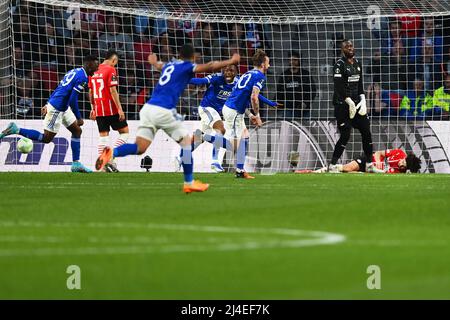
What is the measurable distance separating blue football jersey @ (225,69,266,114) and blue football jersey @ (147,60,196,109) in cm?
554

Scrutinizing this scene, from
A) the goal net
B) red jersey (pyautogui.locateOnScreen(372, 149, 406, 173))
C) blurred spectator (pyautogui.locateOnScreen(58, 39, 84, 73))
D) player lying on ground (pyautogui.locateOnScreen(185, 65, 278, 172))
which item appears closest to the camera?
player lying on ground (pyautogui.locateOnScreen(185, 65, 278, 172))

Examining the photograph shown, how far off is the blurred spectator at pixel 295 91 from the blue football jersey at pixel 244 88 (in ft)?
17.0

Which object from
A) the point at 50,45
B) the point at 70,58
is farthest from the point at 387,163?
the point at 50,45

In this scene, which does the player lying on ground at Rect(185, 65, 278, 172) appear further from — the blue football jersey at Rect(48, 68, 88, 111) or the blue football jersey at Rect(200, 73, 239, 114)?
the blue football jersey at Rect(48, 68, 88, 111)

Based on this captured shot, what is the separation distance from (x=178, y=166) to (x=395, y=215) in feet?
41.7

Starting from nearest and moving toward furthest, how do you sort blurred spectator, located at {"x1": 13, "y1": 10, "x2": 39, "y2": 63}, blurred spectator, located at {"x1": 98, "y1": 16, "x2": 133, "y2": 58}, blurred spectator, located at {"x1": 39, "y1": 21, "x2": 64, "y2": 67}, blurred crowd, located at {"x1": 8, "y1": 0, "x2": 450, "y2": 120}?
blurred spectator, located at {"x1": 13, "y1": 10, "x2": 39, "y2": 63} → blurred crowd, located at {"x1": 8, "y1": 0, "x2": 450, "y2": 120} → blurred spectator, located at {"x1": 39, "y1": 21, "x2": 64, "y2": 67} → blurred spectator, located at {"x1": 98, "y1": 16, "x2": 133, "y2": 58}

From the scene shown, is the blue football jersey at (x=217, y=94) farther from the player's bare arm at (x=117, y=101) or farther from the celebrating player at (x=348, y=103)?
the player's bare arm at (x=117, y=101)

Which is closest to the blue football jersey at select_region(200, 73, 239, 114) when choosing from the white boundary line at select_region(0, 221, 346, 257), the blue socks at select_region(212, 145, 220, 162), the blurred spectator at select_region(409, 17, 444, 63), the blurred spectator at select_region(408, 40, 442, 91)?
the blue socks at select_region(212, 145, 220, 162)

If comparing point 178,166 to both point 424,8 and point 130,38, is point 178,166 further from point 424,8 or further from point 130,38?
point 424,8

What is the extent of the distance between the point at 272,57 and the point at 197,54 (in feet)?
6.09

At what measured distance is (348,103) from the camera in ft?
69.9

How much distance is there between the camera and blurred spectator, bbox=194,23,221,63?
87.5ft

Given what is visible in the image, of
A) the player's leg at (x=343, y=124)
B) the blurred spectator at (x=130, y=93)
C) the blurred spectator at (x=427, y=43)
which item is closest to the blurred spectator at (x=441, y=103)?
the blurred spectator at (x=427, y=43)

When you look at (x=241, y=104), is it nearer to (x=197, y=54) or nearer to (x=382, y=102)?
(x=382, y=102)
